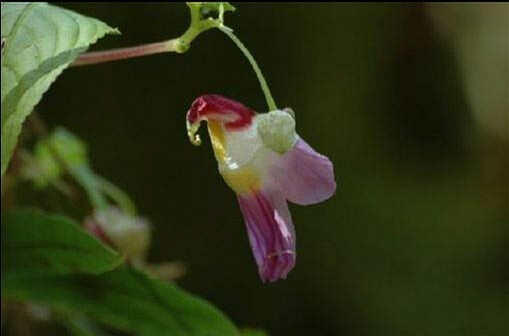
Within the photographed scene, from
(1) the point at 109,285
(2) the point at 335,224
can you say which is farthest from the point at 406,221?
(1) the point at 109,285

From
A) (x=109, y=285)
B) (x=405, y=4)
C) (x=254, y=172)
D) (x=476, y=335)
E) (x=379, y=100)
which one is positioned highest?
(x=254, y=172)

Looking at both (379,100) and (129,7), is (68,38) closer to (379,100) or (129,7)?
(129,7)

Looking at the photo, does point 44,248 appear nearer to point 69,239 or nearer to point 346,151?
point 69,239

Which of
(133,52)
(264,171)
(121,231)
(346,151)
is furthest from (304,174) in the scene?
(346,151)

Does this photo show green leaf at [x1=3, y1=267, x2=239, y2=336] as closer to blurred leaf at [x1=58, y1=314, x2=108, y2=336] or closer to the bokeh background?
blurred leaf at [x1=58, y1=314, x2=108, y2=336]

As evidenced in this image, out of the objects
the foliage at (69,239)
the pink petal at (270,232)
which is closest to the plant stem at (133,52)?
the foliage at (69,239)
